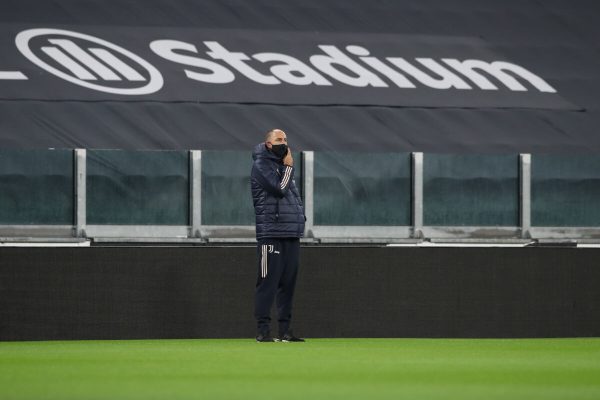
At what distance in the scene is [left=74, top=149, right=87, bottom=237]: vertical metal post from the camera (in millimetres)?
14008

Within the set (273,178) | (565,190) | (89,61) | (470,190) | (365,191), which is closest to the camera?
(273,178)

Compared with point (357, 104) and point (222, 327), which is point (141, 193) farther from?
point (357, 104)

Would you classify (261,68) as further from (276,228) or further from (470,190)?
(276,228)

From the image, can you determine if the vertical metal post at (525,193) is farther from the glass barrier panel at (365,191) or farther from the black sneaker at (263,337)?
the black sneaker at (263,337)

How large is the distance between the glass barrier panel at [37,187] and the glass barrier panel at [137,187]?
0.71 feet

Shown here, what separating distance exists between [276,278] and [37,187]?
285cm

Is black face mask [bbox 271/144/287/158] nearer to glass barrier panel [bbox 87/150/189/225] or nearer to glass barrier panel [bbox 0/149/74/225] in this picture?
glass barrier panel [bbox 87/150/189/225]

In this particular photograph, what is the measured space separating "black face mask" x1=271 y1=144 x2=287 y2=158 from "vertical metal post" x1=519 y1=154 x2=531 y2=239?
350 cm

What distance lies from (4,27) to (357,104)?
4.00m

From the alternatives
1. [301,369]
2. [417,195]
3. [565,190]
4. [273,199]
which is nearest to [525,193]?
[565,190]

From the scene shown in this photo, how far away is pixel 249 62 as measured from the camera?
664 inches

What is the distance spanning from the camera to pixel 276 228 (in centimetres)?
1236

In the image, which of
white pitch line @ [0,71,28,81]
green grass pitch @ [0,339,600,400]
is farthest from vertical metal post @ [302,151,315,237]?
white pitch line @ [0,71,28,81]

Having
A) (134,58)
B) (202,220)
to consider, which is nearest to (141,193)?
(202,220)
